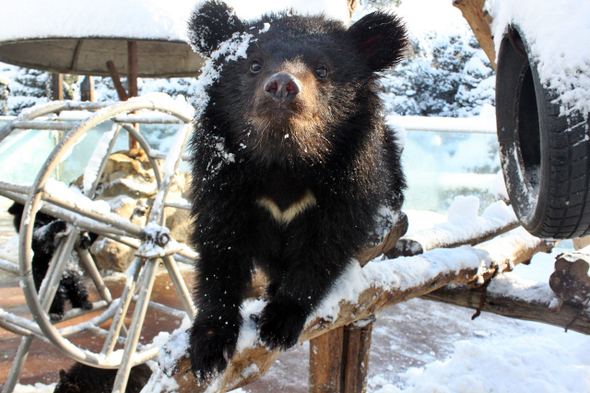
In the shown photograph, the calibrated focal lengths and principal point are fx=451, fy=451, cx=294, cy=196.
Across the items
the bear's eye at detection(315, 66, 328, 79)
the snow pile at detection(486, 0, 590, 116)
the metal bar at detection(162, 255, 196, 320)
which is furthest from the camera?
the metal bar at detection(162, 255, 196, 320)

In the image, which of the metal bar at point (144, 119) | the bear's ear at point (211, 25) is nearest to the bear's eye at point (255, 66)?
the bear's ear at point (211, 25)

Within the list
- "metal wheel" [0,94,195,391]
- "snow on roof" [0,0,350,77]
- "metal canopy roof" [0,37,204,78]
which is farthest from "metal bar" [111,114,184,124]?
"metal canopy roof" [0,37,204,78]

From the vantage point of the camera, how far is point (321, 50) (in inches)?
68.4

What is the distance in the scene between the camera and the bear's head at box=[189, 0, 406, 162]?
5.24 ft

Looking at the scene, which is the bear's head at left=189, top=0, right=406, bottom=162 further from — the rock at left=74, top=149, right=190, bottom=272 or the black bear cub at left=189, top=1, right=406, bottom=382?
the rock at left=74, top=149, right=190, bottom=272

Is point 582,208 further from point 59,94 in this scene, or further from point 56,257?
point 59,94

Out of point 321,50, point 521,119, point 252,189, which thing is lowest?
point 252,189

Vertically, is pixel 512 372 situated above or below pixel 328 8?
below

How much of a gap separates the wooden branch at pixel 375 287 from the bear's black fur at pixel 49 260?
253cm

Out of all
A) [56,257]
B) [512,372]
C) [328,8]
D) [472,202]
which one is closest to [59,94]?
[56,257]

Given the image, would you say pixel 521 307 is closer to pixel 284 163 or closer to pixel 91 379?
pixel 284 163

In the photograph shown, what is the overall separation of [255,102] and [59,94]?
8209 millimetres

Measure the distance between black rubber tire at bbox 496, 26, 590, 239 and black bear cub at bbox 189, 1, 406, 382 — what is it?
55 centimetres

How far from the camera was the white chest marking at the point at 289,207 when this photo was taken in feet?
5.70
